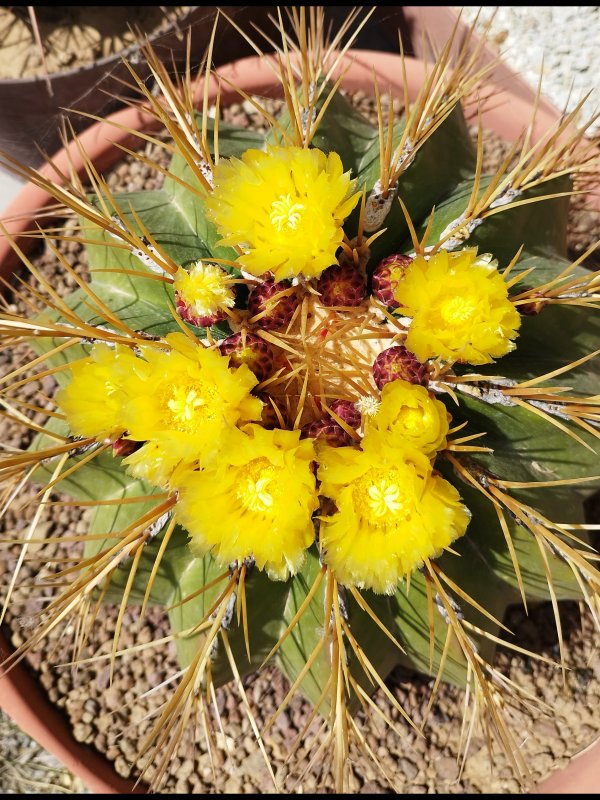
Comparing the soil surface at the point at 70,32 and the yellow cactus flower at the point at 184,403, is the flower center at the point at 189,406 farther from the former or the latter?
the soil surface at the point at 70,32

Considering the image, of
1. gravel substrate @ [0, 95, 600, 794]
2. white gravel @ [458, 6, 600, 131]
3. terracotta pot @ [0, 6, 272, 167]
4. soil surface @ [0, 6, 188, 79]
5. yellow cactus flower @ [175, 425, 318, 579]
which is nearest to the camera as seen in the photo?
yellow cactus flower @ [175, 425, 318, 579]

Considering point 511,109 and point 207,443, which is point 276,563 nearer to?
point 207,443

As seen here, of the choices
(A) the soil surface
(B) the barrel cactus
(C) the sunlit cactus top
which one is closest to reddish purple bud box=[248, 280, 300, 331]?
(B) the barrel cactus

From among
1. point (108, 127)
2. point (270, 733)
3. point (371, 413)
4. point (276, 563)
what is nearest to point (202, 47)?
point (108, 127)

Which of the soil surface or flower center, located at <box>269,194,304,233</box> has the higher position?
the soil surface

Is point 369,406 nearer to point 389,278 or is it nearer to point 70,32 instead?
point 389,278

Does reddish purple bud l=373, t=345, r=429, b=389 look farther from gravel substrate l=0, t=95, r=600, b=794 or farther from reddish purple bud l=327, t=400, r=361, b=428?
gravel substrate l=0, t=95, r=600, b=794

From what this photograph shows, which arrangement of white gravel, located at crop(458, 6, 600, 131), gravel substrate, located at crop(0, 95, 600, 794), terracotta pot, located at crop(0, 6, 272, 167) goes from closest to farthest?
gravel substrate, located at crop(0, 95, 600, 794) < terracotta pot, located at crop(0, 6, 272, 167) < white gravel, located at crop(458, 6, 600, 131)
